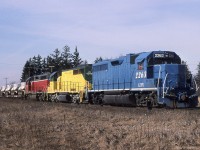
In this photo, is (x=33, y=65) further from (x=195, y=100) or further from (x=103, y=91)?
(x=195, y=100)

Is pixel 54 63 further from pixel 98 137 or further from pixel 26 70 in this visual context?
pixel 98 137

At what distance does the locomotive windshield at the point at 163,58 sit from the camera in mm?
24391

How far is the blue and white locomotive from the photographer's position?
72.4ft

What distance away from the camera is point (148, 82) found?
78.3 ft

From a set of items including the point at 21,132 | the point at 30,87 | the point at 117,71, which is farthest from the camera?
the point at 30,87

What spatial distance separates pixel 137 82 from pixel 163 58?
92.5 inches

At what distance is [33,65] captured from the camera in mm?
140875

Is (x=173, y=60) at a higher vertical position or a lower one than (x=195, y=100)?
higher

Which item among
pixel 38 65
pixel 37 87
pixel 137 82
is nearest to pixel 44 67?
pixel 38 65

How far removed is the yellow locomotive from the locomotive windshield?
35.4 feet

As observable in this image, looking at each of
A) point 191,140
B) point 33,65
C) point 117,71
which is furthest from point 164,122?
point 33,65

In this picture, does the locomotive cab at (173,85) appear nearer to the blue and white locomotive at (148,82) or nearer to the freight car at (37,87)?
the blue and white locomotive at (148,82)

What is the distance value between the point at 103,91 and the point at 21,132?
59.0 feet

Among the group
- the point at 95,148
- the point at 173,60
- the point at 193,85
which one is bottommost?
the point at 95,148
